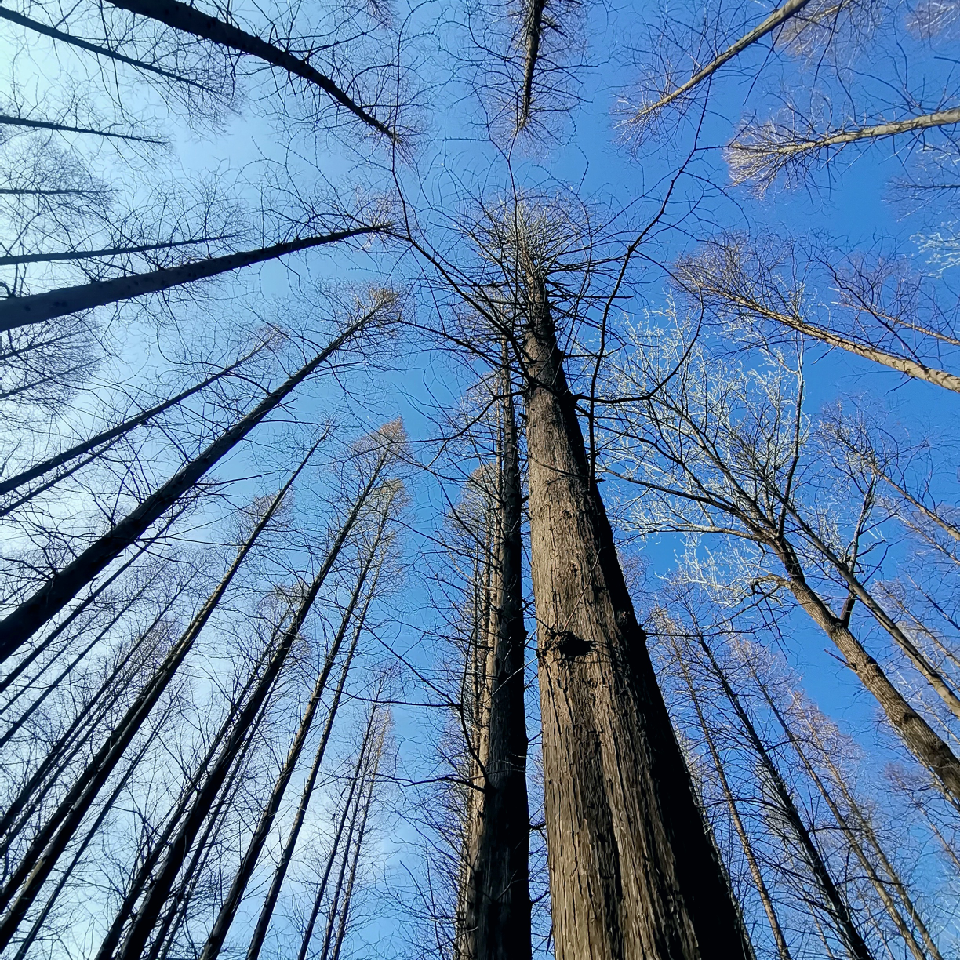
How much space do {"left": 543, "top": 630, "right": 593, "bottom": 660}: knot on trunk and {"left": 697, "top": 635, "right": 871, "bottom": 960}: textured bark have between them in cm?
277

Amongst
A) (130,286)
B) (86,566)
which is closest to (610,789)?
(86,566)

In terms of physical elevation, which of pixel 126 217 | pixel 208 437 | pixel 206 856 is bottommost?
pixel 206 856

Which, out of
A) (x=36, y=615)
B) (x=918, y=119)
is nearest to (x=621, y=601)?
(x=36, y=615)

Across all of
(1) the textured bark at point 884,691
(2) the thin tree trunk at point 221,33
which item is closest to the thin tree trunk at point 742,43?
(2) the thin tree trunk at point 221,33

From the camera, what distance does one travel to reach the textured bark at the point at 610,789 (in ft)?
3.17

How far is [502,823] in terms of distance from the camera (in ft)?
8.86

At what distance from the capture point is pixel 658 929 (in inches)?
36.6

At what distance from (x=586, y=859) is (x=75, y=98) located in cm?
842

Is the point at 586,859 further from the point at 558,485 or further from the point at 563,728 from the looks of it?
the point at 558,485

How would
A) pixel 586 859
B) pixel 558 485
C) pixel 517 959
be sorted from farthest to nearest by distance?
pixel 517 959
pixel 558 485
pixel 586 859

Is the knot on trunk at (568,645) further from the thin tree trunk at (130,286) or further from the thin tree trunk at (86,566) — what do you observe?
the thin tree trunk at (86,566)

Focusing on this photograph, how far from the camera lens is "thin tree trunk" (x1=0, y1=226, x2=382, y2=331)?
3.27 m

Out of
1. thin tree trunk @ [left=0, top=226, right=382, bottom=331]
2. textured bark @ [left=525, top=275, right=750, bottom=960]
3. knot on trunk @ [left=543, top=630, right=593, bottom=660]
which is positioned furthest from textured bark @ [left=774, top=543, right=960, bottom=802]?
thin tree trunk @ [left=0, top=226, right=382, bottom=331]

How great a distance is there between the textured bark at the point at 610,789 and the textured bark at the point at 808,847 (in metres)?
2.63
